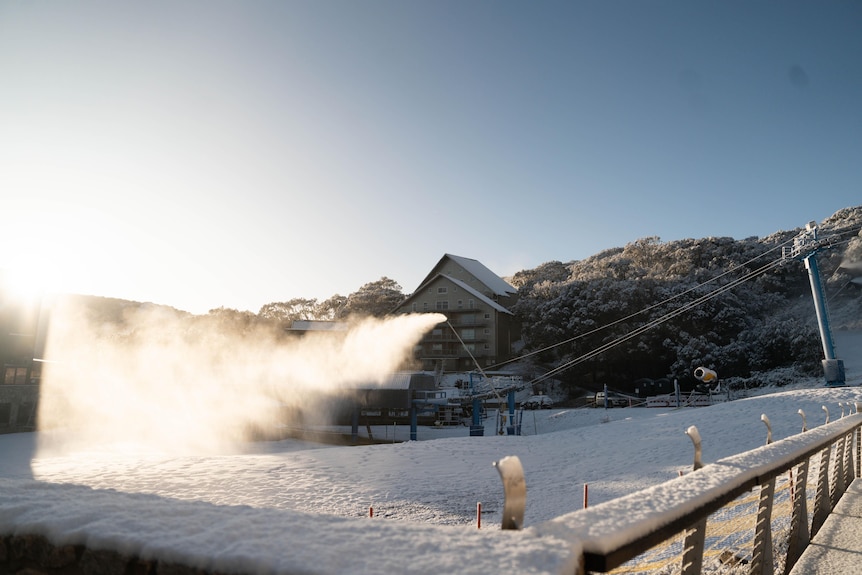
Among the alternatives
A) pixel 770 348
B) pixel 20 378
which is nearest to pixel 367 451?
pixel 20 378

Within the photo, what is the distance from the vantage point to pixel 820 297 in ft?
102

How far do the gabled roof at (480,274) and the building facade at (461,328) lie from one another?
2.38 m

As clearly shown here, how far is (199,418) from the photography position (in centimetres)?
4597

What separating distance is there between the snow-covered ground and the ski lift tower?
9.39 feet

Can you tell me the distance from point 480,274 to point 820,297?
42.0 meters

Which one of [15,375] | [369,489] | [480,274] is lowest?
[369,489]

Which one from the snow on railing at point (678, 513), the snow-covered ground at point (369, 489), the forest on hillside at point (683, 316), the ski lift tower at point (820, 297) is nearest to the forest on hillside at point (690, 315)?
the forest on hillside at point (683, 316)

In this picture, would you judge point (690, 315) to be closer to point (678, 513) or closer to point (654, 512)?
point (678, 513)

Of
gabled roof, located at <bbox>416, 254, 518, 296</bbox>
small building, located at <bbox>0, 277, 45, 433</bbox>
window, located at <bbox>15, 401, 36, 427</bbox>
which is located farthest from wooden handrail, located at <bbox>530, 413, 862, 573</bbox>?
gabled roof, located at <bbox>416, 254, 518, 296</bbox>

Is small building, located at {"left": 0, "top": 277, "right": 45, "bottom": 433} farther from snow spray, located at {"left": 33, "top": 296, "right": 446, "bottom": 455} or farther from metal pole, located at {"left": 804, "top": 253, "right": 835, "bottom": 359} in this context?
metal pole, located at {"left": 804, "top": 253, "right": 835, "bottom": 359}

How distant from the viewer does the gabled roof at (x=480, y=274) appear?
67438 mm

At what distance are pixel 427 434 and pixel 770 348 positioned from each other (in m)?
30.9

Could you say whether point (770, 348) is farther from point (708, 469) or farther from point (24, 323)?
point (24, 323)

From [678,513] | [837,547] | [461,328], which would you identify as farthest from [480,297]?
[678,513]
